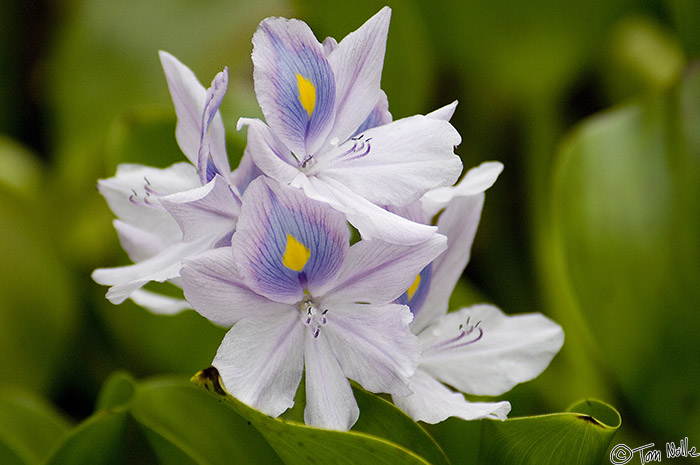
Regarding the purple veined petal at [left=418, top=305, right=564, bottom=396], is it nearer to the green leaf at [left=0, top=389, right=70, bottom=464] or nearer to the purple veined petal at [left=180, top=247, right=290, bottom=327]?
the purple veined petal at [left=180, top=247, right=290, bottom=327]

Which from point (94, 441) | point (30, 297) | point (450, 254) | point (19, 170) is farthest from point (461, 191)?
point (19, 170)

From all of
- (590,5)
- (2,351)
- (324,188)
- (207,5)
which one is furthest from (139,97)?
(324,188)

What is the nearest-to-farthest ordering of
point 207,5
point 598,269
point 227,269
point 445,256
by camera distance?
1. point 227,269
2. point 445,256
3. point 598,269
4. point 207,5

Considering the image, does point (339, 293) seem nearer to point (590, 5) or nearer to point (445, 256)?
point (445, 256)

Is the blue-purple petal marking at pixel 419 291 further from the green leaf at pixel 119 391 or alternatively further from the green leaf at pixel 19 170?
the green leaf at pixel 19 170

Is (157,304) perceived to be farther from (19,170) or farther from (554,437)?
(19,170)

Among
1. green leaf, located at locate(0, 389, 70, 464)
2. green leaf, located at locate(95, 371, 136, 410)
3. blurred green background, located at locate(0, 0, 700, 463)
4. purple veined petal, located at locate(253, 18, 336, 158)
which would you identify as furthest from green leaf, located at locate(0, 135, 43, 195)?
purple veined petal, located at locate(253, 18, 336, 158)
